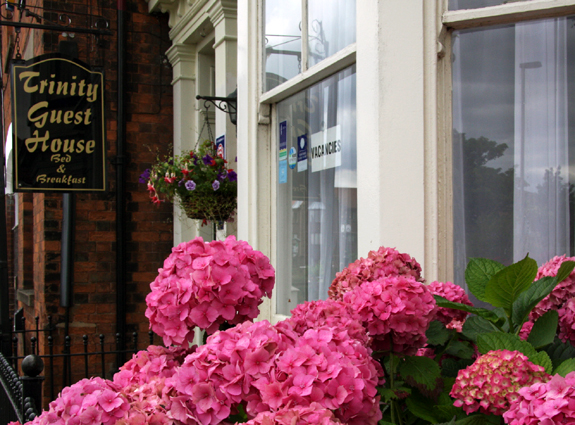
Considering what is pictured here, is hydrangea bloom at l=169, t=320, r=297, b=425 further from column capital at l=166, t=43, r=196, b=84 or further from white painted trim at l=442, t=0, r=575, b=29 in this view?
column capital at l=166, t=43, r=196, b=84

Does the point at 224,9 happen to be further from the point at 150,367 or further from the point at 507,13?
the point at 150,367

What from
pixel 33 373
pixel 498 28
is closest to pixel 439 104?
pixel 498 28

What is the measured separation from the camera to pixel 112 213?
558cm

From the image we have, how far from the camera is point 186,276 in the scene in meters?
1.17

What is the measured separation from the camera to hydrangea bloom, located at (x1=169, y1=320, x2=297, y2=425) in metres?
0.82

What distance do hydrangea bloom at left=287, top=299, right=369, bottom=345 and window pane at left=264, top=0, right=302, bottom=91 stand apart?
6.89ft

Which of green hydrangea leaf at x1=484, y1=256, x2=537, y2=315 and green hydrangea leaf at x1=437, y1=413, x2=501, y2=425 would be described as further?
green hydrangea leaf at x1=484, y1=256, x2=537, y2=315

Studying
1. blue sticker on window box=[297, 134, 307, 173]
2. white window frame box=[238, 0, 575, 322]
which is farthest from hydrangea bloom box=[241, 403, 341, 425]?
blue sticker on window box=[297, 134, 307, 173]

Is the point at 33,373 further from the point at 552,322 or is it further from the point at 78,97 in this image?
the point at 78,97

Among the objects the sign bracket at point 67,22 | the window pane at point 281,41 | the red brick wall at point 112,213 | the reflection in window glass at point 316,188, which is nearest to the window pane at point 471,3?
the reflection in window glass at point 316,188

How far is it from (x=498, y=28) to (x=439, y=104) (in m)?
0.35

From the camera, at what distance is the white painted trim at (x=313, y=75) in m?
2.50

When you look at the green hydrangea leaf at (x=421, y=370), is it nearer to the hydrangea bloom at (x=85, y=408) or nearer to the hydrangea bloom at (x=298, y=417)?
the hydrangea bloom at (x=298, y=417)

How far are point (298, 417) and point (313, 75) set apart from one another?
7.57 ft
